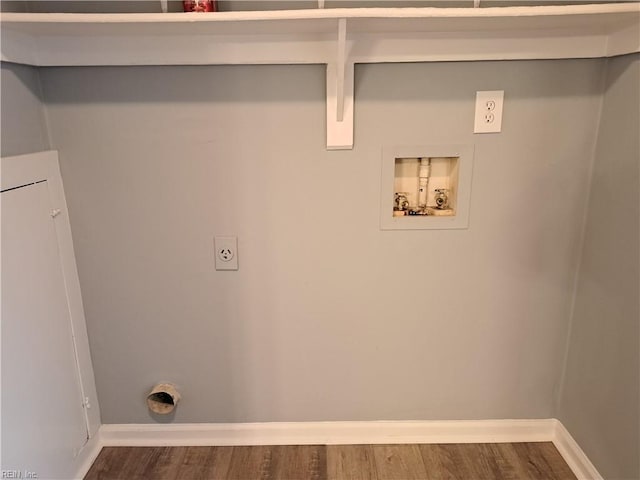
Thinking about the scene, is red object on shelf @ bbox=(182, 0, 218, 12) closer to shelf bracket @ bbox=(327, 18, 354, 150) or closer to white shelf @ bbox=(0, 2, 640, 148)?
white shelf @ bbox=(0, 2, 640, 148)

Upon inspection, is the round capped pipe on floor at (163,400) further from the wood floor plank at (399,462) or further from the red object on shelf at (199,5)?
the red object on shelf at (199,5)

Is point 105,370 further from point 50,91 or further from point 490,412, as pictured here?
point 490,412

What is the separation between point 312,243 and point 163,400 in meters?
0.79

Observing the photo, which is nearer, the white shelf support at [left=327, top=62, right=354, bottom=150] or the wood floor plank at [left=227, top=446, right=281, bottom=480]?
the white shelf support at [left=327, top=62, right=354, bottom=150]

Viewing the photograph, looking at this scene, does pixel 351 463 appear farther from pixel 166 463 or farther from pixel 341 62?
pixel 341 62

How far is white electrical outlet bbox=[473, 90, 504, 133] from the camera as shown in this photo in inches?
53.9

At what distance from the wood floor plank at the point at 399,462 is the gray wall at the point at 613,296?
556 millimetres

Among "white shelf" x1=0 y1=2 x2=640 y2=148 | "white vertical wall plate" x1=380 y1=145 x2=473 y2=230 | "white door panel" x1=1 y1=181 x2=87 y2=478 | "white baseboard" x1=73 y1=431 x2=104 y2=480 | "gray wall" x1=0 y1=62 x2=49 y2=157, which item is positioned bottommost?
"white baseboard" x1=73 y1=431 x2=104 y2=480

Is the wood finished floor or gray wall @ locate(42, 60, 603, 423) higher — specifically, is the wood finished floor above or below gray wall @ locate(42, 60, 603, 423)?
below

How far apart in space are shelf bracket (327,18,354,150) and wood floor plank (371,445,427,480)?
107 cm

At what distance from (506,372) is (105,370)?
1432mm

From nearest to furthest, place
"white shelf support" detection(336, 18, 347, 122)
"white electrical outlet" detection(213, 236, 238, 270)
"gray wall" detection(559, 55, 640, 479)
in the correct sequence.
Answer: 1. "white shelf support" detection(336, 18, 347, 122)
2. "gray wall" detection(559, 55, 640, 479)
3. "white electrical outlet" detection(213, 236, 238, 270)

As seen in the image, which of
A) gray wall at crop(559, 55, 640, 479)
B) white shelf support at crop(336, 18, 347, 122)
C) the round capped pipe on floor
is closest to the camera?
white shelf support at crop(336, 18, 347, 122)

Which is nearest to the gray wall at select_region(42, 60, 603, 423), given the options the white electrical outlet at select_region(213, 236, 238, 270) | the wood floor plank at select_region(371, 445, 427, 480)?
the white electrical outlet at select_region(213, 236, 238, 270)
